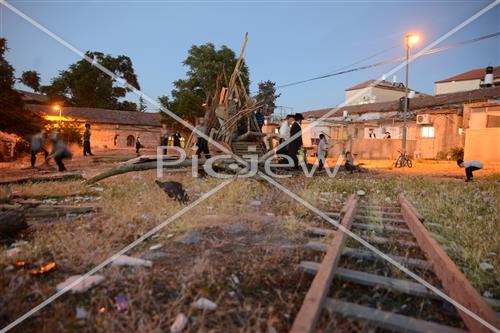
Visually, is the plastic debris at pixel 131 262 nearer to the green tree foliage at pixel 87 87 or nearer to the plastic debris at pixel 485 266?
the plastic debris at pixel 485 266

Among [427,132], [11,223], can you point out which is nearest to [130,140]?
[427,132]

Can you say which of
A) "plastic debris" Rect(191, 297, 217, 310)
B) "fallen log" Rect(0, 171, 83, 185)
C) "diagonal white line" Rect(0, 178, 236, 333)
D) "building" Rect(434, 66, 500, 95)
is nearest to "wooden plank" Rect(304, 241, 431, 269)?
"plastic debris" Rect(191, 297, 217, 310)

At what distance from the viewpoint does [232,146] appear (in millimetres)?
11656

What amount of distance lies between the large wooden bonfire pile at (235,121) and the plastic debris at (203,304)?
30.1 ft

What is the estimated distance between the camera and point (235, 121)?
37.7 ft

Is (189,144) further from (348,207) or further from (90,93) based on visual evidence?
(90,93)

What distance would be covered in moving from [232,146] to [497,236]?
9039mm

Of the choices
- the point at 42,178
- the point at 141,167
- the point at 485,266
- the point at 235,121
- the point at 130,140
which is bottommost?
the point at 485,266

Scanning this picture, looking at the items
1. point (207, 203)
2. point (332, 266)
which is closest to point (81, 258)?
point (332, 266)

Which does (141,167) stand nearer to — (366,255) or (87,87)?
(366,255)

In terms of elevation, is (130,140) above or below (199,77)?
below

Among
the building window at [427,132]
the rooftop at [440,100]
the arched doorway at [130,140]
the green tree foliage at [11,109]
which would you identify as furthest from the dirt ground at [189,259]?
the arched doorway at [130,140]

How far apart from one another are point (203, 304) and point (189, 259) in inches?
32.0

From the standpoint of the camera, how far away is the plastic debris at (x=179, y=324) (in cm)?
183
